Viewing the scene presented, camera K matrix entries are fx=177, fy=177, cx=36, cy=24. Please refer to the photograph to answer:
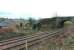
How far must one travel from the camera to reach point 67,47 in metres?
5.64

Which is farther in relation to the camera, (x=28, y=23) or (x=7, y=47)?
(x=28, y=23)

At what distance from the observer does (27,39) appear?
5.88 meters

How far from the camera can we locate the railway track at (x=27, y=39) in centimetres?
528

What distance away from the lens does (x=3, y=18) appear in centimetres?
540

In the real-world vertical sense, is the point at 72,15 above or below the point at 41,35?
above

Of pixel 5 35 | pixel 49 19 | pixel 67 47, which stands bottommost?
pixel 67 47

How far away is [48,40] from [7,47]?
1.63 metres

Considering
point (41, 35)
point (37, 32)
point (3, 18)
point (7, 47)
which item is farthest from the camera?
point (41, 35)

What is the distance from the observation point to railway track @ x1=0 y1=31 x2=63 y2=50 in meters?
5.28

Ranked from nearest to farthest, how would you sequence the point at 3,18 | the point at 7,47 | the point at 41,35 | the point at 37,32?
the point at 7,47
the point at 3,18
the point at 37,32
the point at 41,35

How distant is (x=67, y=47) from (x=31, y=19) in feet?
4.76

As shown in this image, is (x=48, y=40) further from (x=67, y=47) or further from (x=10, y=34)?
(x=10, y=34)

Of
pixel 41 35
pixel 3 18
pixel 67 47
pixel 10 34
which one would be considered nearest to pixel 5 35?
pixel 10 34

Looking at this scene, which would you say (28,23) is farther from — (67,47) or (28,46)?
(67,47)
